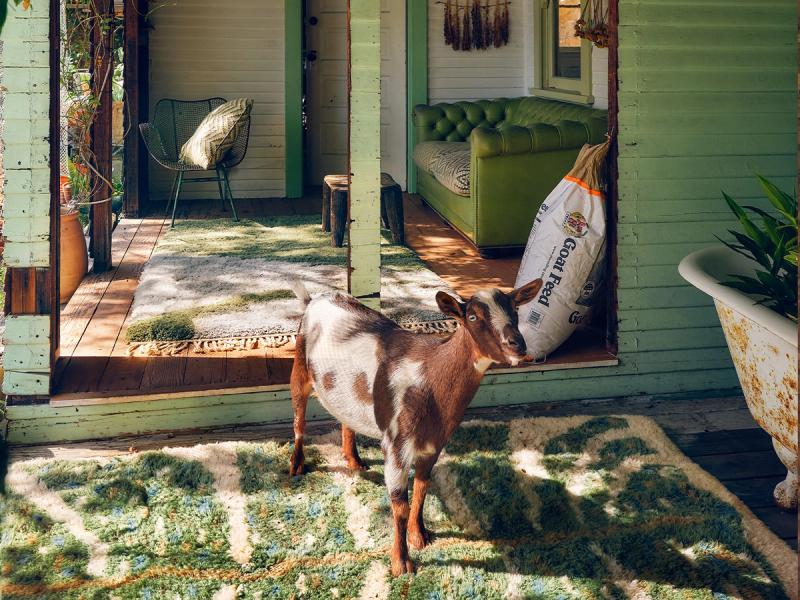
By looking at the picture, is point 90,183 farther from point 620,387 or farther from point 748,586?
point 748,586

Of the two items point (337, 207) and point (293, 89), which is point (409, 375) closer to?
point (337, 207)

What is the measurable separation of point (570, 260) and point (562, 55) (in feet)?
14.4

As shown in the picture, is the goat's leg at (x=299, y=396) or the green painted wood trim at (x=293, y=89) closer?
the goat's leg at (x=299, y=396)

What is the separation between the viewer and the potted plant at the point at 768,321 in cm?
272

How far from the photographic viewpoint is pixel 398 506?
2.50 metres

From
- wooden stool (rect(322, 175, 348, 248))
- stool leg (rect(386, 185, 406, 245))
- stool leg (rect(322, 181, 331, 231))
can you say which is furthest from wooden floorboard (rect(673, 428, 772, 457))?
stool leg (rect(322, 181, 331, 231))

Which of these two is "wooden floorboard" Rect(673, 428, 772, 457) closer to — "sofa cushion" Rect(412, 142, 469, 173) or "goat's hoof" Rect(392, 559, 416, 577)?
"goat's hoof" Rect(392, 559, 416, 577)

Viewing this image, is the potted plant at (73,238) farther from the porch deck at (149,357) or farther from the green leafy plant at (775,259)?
the green leafy plant at (775,259)

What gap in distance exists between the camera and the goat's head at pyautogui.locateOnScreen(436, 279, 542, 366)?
2.36m

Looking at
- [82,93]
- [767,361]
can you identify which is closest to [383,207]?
[82,93]

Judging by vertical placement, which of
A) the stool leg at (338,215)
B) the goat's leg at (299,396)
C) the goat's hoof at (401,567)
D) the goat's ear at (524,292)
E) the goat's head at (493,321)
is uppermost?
the stool leg at (338,215)

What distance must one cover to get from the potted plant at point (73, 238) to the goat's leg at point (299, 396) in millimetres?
2571

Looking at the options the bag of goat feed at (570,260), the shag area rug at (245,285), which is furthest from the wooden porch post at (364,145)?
the shag area rug at (245,285)

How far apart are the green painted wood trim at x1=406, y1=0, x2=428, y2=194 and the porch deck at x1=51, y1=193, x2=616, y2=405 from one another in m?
2.24
